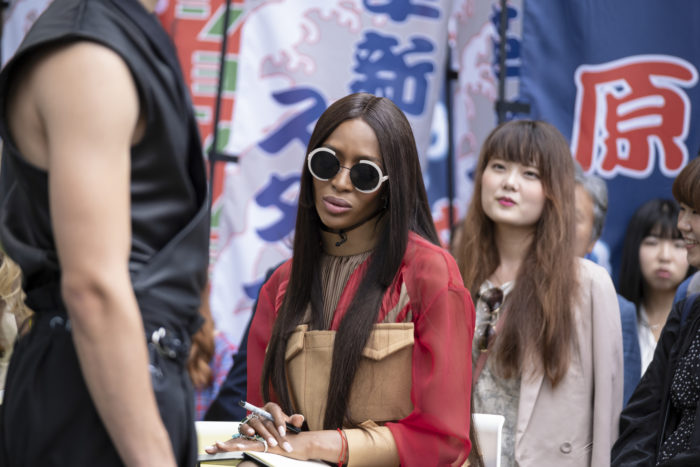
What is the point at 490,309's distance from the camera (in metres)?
3.56

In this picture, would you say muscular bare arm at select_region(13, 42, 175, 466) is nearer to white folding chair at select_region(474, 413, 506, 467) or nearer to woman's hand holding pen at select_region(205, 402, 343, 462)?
woman's hand holding pen at select_region(205, 402, 343, 462)

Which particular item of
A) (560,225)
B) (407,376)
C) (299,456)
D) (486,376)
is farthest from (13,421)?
(560,225)

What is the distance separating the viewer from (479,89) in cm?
534

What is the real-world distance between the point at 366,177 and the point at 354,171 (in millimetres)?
37

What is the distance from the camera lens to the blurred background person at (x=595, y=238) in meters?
4.09

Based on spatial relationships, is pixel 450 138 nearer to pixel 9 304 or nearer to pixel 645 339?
pixel 645 339

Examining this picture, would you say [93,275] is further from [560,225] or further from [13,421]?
[560,225]

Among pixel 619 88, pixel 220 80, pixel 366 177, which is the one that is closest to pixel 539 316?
pixel 366 177

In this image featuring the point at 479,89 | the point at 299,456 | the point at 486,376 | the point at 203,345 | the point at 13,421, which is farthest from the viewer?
the point at 479,89

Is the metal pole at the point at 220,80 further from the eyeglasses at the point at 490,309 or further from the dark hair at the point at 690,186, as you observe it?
the dark hair at the point at 690,186

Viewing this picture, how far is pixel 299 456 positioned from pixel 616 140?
10.5ft

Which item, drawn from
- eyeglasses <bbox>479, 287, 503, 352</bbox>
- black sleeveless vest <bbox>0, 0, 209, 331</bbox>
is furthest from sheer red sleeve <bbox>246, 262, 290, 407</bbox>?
eyeglasses <bbox>479, 287, 503, 352</bbox>

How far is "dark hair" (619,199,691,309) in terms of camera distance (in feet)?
15.2

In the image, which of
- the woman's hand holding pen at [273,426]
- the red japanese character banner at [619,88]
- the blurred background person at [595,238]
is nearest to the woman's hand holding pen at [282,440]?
the woman's hand holding pen at [273,426]
